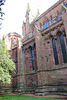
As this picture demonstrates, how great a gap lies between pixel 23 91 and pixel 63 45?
31.0ft

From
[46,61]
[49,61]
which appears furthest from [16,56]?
[49,61]

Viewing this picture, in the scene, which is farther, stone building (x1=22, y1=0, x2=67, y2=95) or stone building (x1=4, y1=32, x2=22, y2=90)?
stone building (x1=4, y1=32, x2=22, y2=90)

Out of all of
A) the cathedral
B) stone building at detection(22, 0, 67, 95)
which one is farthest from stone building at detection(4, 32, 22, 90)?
stone building at detection(22, 0, 67, 95)

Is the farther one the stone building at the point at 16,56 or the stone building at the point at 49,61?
the stone building at the point at 16,56

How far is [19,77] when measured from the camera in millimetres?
16297

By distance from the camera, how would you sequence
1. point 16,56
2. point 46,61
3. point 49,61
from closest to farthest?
1. point 49,61
2. point 46,61
3. point 16,56

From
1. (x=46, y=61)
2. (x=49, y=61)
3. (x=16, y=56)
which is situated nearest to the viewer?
(x=49, y=61)

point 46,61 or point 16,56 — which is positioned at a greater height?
point 16,56

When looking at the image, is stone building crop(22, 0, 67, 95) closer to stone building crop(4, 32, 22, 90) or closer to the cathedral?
the cathedral

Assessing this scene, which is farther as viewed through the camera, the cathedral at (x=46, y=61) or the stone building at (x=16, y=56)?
the stone building at (x=16, y=56)

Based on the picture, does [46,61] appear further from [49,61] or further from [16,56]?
[16,56]

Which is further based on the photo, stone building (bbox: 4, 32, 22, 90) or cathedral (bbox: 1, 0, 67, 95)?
stone building (bbox: 4, 32, 22, 90)

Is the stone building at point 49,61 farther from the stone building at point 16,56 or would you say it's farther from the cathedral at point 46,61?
the stone building at point 16,56

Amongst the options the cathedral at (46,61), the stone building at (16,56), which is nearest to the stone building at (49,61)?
the cathedral at (46,61)
